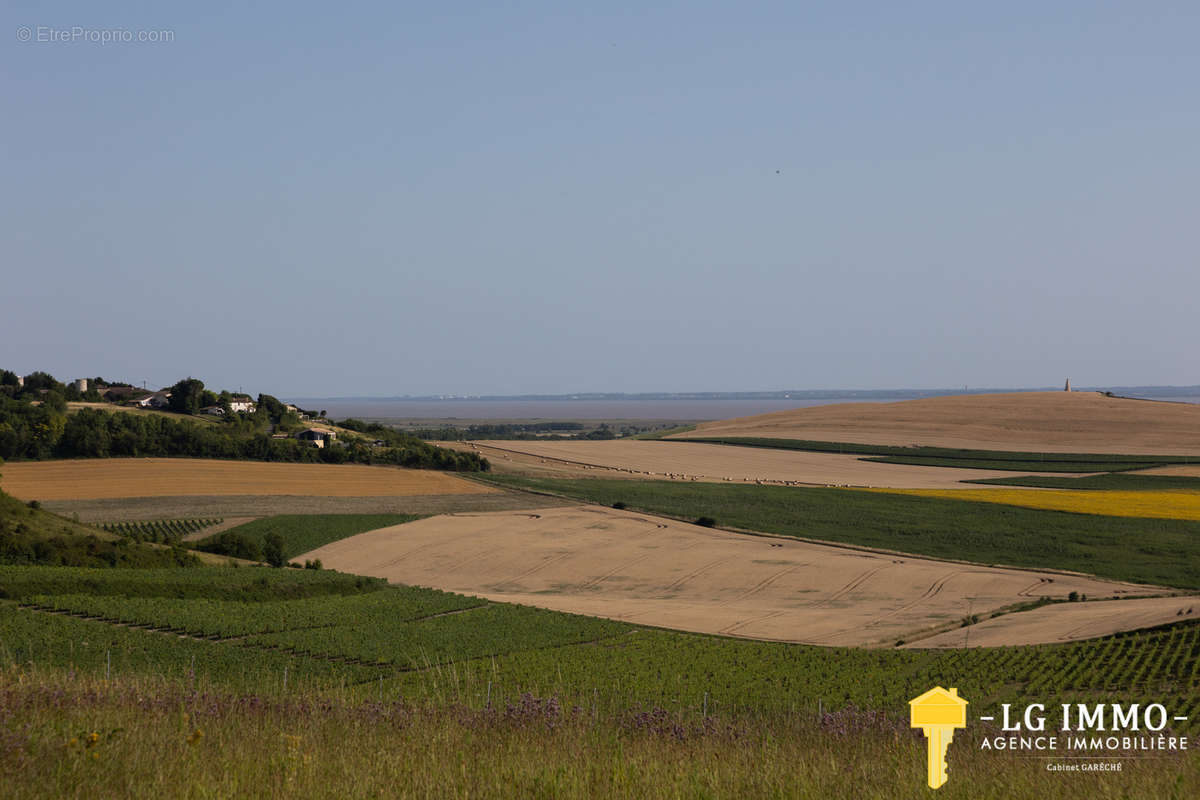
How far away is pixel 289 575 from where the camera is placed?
52438 millimetres

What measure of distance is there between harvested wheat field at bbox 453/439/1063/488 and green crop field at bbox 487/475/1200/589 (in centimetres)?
945

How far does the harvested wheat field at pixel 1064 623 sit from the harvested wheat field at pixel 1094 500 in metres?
31.3

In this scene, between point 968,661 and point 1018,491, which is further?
point 1018,491

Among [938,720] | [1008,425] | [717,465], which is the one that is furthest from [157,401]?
[938,720]

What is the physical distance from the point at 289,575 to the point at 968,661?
109 feet

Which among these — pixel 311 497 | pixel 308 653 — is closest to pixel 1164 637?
pixel 308 653

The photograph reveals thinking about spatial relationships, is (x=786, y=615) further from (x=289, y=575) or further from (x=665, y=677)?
(x=289, y=575)

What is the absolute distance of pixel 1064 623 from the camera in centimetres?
4506

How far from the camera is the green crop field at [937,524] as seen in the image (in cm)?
6412

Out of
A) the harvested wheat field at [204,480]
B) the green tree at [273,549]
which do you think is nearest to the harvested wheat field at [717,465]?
the harvested wheat field at [204,480]

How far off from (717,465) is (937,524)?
42.0 m

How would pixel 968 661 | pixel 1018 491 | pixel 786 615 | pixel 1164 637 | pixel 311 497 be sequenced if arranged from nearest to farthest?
pixel 968 661 → pixel 1164 637 → pixel 786 615 → pixel 311 497 → pixel 1018 491

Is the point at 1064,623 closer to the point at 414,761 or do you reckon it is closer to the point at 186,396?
the point at 414,761

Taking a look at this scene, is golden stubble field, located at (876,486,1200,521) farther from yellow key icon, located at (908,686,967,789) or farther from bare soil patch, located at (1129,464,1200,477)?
yellow key icon, located at (908,686,967,789)
